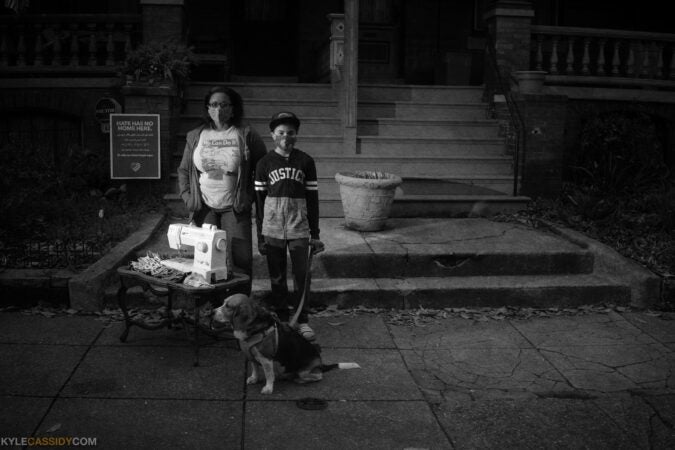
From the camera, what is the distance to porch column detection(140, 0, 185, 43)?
1032 centimetres

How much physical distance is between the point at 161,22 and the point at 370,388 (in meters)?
7.67

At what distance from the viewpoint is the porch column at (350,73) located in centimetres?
994

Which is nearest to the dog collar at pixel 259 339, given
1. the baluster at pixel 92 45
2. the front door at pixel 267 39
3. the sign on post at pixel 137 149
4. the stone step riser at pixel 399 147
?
the sign on post at pixel 137 149

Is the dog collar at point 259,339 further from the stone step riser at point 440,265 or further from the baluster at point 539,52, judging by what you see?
the baluster at point 539,52

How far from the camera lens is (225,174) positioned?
5.39m

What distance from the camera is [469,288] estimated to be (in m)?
6.62

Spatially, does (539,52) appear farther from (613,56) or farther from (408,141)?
(408,141)

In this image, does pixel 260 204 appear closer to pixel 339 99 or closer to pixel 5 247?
pixel 5 247

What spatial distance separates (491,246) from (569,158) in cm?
452

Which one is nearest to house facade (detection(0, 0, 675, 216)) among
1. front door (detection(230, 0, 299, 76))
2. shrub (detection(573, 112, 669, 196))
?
shrub (detection(573, 112, 669, 196))

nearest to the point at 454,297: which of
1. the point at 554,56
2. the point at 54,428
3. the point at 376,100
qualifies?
the point at 54,428

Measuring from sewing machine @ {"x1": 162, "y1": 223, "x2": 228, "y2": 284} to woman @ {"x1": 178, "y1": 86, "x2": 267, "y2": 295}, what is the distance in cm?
37

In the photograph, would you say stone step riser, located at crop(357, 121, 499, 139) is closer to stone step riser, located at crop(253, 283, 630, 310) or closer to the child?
stone step riser, located at crop(253, 283, 630, 310)

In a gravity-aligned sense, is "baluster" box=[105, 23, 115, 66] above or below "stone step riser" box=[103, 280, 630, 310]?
above
